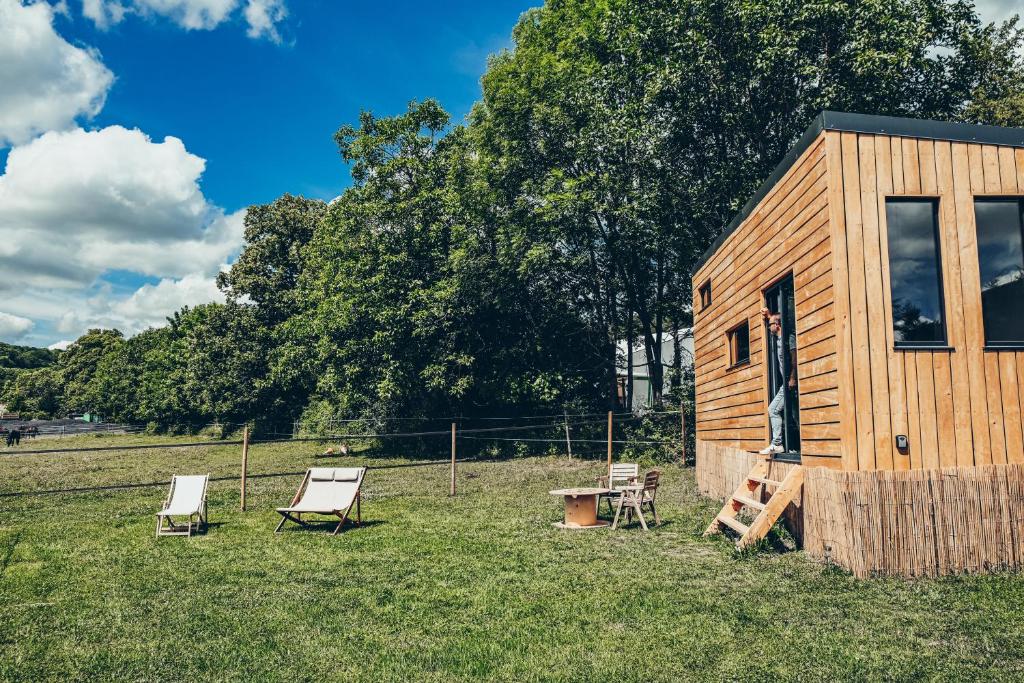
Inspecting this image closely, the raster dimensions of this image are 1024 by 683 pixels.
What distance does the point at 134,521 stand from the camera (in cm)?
1034

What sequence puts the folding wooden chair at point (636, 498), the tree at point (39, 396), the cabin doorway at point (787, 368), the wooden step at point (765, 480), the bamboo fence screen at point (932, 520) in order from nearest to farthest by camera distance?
the bamboo fence screen at point (932, 520), the wooden step at point (765, 480), the cabin doorway at point (787, 368), the folding wooden chair at point (636, 498), the tree at point (39, 396)

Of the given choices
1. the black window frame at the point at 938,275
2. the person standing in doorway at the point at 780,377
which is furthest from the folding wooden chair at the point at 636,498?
the black window frame at the point at 938,275

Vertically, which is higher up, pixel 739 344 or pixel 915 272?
pixel 915 272

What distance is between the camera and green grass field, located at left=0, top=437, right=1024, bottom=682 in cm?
448

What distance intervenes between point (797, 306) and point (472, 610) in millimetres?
4730

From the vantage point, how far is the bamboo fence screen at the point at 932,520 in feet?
20.2

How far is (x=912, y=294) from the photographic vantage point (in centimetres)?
670

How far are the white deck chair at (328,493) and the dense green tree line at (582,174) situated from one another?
10318 mm

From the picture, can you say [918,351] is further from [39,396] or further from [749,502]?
[39,396]

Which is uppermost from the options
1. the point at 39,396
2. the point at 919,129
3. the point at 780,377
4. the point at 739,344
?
the point at 919,129

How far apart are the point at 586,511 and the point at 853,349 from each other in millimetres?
4225

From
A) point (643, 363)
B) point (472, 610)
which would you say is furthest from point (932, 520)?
point (643, 363)

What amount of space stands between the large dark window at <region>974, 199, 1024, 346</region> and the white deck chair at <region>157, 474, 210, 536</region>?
30.6ft

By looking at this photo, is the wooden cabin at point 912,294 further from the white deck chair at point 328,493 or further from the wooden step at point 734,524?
the white deck chair at point 328,493
